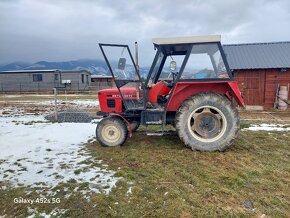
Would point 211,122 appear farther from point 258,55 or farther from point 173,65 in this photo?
point 258,55

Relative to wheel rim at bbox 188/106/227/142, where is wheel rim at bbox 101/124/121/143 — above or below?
below

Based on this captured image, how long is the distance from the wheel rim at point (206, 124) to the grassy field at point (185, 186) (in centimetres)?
40

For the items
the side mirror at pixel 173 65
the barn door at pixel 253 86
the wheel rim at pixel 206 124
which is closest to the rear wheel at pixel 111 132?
the wheel rim at pixel 206 124

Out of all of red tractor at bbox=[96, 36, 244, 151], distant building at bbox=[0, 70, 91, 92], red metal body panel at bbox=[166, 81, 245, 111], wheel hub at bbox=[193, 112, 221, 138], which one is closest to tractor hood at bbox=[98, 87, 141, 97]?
red tractor at bbox=[96, 36, 244, 151]

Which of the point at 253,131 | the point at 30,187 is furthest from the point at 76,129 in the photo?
the point at 253,131

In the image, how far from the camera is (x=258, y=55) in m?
14.5

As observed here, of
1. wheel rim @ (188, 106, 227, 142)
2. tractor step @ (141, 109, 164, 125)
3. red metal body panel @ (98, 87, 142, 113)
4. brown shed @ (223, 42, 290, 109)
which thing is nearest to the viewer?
wheel rim @ (188, 106, 227, 142)

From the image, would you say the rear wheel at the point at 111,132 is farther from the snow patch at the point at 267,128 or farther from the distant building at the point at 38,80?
the distant building at the point at 38,80

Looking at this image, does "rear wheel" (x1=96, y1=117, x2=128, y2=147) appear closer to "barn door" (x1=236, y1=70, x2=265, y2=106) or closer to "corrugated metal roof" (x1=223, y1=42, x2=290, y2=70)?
"corrugated metal roof" (x1=223, y1=42, x2=290, y2=70)

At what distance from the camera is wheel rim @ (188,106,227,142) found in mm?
5160

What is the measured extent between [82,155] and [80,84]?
104ft

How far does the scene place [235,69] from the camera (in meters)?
13.8

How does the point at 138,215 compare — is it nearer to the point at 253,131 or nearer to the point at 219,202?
the point at 219,202

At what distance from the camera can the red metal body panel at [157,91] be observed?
5551 mm
